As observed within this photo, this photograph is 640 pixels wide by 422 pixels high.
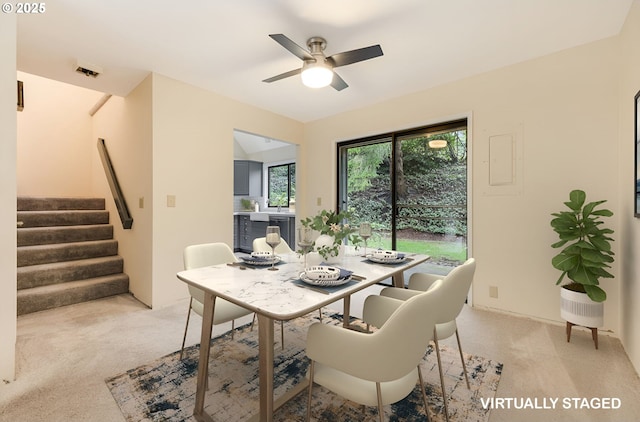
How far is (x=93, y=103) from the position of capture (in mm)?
4840

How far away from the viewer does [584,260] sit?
213 centimetres

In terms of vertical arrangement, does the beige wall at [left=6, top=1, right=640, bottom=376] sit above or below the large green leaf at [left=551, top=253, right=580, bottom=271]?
above

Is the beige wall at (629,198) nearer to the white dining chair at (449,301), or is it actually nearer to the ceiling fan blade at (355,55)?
the white dining chair at (449,301)

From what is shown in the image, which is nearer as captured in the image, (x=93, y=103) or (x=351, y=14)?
(x=351, y=14)

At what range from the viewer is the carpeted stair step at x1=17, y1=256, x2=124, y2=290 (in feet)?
9.96

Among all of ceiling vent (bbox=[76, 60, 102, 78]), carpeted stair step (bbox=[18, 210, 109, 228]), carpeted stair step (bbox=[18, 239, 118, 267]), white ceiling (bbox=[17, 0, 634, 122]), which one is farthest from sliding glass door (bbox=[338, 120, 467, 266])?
carpeted stair step (bbox=[18, 210, 109, 228])

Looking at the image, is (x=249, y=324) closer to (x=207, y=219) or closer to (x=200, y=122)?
(x=207, y=219)

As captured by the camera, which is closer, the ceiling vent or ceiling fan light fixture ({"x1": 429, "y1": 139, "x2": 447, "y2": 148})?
the ceiling vent

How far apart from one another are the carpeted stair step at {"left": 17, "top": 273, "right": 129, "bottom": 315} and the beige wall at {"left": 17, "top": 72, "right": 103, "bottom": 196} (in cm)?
254

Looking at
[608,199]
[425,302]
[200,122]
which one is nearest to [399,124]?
[608,199]

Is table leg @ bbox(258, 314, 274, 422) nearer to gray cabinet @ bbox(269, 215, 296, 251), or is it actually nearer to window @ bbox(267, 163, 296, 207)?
gray cabinet @ bbox(269, 215, 296, 251)

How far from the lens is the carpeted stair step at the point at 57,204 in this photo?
3936 mm

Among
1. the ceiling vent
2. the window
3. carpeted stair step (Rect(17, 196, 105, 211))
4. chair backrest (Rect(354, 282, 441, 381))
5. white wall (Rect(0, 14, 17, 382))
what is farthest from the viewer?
the window

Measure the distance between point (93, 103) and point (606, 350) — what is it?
7.19 meters
